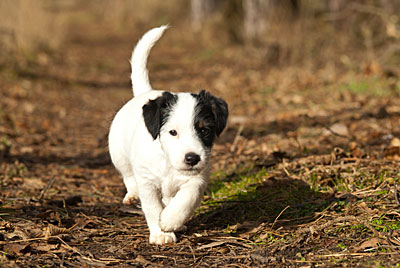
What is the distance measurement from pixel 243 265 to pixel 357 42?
937cm

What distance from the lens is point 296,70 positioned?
1054 cm

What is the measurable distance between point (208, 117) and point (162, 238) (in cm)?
98

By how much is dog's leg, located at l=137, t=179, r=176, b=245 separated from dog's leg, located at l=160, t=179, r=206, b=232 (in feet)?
0.33

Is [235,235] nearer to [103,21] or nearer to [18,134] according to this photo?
[18,134]

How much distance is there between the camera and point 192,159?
3.37 metres

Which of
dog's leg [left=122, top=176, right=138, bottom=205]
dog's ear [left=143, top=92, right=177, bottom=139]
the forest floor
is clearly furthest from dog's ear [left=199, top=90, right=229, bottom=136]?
dog's leg [left=122, top=176, right=138, bottom=205]

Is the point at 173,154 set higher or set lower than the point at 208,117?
lower

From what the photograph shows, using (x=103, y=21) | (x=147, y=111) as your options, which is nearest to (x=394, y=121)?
(x=147, y=111)

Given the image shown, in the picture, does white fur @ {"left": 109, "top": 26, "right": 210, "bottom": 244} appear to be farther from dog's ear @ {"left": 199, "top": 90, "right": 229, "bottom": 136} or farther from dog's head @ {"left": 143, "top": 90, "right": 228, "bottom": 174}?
dog's ear @ {"left": 199, "top": 90, "right": 229, "bottom": 136}

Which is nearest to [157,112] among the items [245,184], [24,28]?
[245,184]

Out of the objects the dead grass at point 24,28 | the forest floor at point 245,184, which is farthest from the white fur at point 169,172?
the dead grass at point 24,28

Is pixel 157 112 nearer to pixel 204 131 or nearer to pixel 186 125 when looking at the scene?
pixel 186 125

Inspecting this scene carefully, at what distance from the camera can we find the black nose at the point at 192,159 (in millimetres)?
3373

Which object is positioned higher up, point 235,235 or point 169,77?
point 235,235
